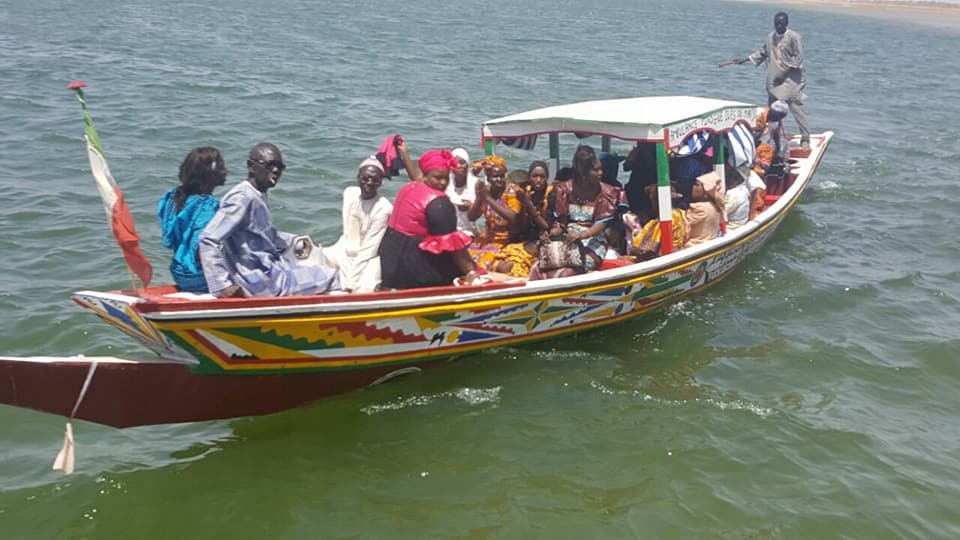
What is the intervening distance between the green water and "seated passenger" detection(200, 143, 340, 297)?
1161mm

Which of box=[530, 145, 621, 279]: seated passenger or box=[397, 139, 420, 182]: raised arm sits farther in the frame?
box=[530, 145, 621, 279]: seated passenger

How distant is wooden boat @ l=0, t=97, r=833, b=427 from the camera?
4.84 m

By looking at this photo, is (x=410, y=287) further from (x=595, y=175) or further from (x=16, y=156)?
(x=16, y=156)

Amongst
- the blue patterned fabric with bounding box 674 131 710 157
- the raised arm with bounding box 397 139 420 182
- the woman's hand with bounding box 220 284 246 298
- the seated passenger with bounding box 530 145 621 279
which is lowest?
the seated passenger with bounding box 530 145 621 279

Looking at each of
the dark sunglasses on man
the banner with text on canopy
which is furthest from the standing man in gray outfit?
the banner with text on canopy

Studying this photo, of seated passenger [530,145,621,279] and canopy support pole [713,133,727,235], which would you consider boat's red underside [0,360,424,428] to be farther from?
canopy support pole [713,133,727,235]

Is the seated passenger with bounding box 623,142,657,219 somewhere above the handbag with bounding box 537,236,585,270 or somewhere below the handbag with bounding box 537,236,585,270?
above

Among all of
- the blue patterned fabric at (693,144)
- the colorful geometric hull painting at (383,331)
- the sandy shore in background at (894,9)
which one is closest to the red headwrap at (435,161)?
the colorful geometric hull painting at (383,331)

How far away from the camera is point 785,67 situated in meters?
12.0

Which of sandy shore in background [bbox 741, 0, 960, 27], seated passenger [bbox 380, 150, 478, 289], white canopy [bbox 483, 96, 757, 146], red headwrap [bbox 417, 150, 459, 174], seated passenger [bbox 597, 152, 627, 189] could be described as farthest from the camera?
sandy shore in background [bbox 741, 0, 960, 27]

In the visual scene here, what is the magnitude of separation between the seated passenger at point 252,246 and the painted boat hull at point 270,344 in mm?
279

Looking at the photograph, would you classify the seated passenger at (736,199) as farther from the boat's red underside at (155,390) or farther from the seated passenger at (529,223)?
the boat's red underside at (155,390)

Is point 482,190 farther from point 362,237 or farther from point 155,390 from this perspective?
point 155,390

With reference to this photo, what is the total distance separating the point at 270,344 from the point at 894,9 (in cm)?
7343
